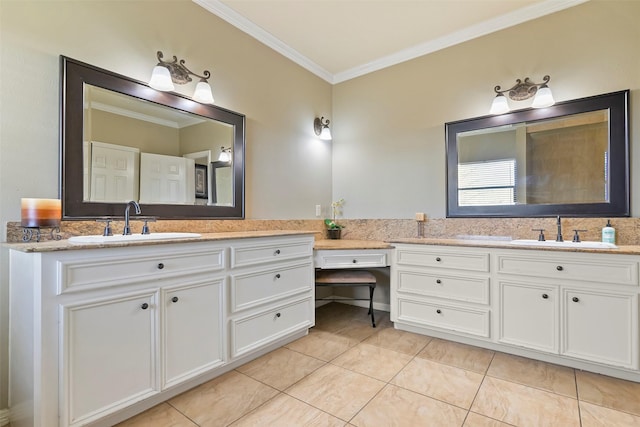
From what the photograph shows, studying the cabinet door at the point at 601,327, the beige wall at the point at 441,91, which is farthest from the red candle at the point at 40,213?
the cabinet door at the point at 601,327

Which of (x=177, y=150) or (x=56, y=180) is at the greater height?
(x=177, y=150)

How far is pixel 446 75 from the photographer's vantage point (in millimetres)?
2928

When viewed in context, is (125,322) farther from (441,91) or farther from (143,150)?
(441,91)

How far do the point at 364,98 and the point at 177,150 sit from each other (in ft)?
7.15

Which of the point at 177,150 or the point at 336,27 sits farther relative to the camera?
the point at 336,27

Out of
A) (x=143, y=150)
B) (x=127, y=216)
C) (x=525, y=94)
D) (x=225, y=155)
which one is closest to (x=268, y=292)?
(x=127, y=216)

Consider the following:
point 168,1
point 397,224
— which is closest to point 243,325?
point 397,224

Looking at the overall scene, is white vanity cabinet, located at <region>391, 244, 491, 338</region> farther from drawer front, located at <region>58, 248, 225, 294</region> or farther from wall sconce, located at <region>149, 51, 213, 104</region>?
wall sconce, located at <region>149, 51, 213, 104</region>

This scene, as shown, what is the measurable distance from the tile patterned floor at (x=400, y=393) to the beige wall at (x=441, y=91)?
1.32m

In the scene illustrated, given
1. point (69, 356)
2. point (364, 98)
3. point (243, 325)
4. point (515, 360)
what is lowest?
point (515, 360)

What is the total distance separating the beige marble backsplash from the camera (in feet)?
5.88

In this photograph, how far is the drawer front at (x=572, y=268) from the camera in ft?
6.04

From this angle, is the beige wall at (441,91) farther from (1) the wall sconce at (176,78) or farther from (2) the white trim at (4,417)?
(2) the white trim at (4,417)

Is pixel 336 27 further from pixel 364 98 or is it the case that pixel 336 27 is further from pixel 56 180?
pixel 56 180
